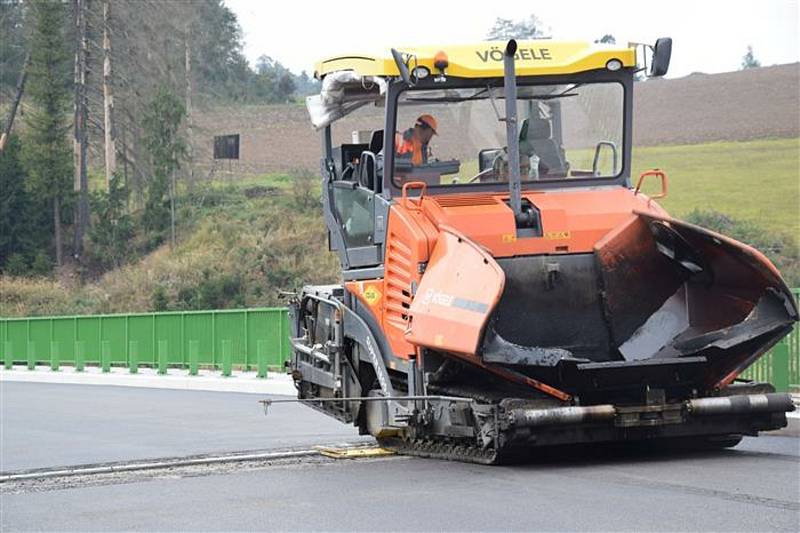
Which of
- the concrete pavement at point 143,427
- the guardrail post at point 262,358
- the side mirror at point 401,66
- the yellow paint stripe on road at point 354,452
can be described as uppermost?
the side mirror at point 401,66

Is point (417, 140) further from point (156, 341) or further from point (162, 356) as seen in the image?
point (156, 341)

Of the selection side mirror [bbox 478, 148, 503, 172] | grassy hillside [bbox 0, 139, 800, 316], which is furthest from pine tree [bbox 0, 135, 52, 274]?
side mirror [bbox 478, 148, 503, 172]

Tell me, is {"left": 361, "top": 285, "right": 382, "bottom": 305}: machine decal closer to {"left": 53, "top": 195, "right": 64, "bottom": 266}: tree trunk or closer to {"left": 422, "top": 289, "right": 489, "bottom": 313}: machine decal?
{"left": 422, "top": 289, "right": 489, "bottom": 313}: machine decal

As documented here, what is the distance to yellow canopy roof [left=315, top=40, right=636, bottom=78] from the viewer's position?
41.6 ft

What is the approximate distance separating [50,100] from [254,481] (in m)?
54.5

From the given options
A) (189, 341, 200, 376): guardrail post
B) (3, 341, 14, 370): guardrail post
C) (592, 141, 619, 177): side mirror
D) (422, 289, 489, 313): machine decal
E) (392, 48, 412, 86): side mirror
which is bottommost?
(3, 341, 14, 370): guardrail post

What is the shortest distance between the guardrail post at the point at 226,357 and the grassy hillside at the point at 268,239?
16298 millimetres

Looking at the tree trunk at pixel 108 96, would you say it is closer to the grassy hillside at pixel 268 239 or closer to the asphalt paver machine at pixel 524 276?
the grassy hillside at pixel 268 239

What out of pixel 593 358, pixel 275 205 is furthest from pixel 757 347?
pixel 275 205

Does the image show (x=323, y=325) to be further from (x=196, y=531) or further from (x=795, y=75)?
(x=795, y=75)

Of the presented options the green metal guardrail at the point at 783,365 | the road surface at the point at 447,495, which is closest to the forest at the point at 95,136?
the green metal guardrail at the point at 783,365

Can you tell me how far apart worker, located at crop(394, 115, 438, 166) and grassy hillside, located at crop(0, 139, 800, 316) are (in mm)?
33655

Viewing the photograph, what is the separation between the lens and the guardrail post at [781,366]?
16922mm

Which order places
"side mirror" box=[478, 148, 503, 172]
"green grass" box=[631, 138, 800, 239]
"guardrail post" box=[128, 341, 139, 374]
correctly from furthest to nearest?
"green grass" box=[631, 138, 800, 239] < "guardrail post" box=[128, 341, 139, 374] < "side mirror" box=[478, 148, 503, 172]
